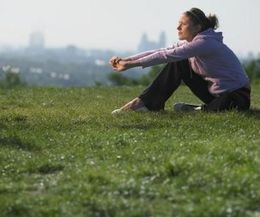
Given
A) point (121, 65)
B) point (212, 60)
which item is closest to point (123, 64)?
point (121, 65)

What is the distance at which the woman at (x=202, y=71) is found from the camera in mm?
11516

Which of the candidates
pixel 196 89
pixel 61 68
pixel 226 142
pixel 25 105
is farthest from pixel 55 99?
pixel 61 68

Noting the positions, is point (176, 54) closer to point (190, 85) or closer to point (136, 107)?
point (190, 85)

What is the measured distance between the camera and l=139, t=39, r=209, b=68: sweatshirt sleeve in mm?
11180

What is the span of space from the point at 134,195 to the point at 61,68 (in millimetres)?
179036

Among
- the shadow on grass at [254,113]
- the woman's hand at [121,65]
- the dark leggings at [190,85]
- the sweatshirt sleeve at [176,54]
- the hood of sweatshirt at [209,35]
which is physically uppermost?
the hood of sweatshirt at [209,35]

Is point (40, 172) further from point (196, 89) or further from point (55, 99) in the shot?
point (55, 99)

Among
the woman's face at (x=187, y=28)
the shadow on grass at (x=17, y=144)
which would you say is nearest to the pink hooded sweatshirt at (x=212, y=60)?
the woman's face at (x=187, y=28)

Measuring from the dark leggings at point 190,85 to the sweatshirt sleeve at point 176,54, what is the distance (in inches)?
15.5

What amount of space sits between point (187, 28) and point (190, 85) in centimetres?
98

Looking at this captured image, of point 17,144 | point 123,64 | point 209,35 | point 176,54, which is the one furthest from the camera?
point 209,35

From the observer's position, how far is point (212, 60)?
460 inches

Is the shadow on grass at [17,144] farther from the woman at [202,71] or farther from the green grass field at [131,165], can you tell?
the woman at [202,71]

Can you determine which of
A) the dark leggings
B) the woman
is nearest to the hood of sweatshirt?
the woman
